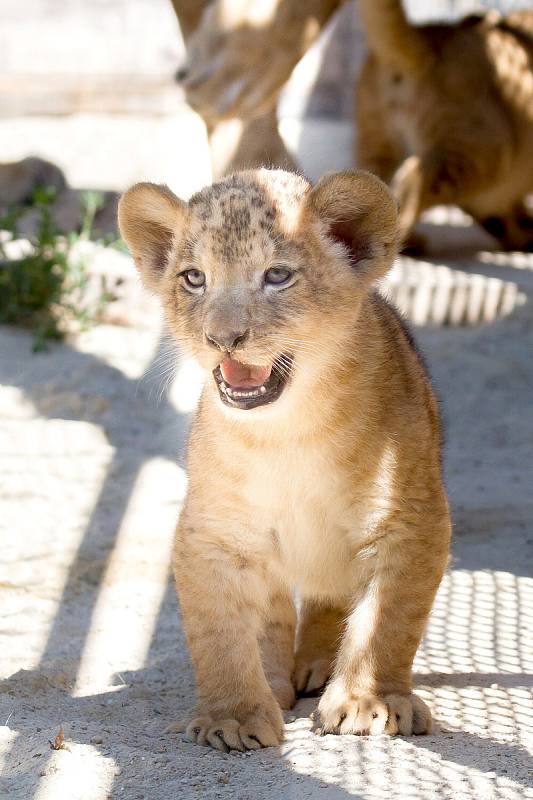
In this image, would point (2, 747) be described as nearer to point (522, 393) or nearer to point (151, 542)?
point (151, 542)

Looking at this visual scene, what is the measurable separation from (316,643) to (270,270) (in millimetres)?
1279

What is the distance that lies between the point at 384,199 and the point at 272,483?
2.62ft

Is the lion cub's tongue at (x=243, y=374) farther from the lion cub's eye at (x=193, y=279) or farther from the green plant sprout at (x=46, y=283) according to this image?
the green plant sprout at (x=46, y=283)

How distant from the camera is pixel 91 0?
11641 millimetres

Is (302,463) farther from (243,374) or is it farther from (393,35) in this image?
(393,35)

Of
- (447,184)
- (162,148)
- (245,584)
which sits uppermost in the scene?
(245,584)

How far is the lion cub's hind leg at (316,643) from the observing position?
3752mm

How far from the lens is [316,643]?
3846 mm

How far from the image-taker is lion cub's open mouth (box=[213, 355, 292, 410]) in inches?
122

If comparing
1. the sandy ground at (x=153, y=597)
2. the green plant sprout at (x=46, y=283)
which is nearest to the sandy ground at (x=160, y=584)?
the sandy ground at (x=153, y=597)

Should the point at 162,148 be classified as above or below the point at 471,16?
below

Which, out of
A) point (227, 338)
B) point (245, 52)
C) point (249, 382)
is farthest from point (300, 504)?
point (245, 52)

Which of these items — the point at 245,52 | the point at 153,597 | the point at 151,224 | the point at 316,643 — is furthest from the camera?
the point at 245,52

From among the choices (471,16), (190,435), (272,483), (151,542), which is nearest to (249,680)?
(272,483)
